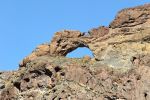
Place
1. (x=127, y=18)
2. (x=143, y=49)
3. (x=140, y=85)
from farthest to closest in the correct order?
(x=127, y=18) < (x=143, y=49) < (x=140, y=85)

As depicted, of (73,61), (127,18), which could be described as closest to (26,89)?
(73,61)

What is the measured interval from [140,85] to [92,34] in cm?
1283

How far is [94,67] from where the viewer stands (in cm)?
6206

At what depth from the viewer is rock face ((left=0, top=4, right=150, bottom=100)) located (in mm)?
59281

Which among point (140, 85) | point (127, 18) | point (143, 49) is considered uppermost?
point (127, 18)

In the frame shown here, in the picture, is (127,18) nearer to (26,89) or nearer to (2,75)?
(26,89)

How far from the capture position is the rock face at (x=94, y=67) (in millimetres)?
59281

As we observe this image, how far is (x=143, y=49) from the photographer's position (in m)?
63.7

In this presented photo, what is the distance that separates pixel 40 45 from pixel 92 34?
7.22m

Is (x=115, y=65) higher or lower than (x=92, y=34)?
lower

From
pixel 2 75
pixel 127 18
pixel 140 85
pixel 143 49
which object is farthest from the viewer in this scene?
pixel 2 75

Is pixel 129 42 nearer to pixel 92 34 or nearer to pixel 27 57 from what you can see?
pixel 92 34

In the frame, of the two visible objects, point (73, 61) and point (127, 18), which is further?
point (127, 18)

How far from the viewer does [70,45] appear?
69.8m
